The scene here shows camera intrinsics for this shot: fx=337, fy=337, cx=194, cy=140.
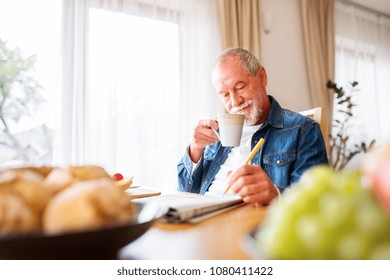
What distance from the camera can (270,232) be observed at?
0.29m

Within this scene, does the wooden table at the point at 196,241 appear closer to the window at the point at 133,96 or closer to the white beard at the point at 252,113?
the white beard at the point at 252,113

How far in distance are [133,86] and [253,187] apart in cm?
192

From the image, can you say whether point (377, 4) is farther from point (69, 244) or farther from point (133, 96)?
point (69, 244)

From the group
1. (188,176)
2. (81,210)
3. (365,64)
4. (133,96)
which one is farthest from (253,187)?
(365,64)

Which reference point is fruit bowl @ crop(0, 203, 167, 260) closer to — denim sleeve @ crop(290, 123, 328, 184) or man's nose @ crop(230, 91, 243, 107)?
denim sleeve @ crop(290, 123, 328, 184)

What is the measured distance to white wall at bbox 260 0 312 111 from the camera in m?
3.42

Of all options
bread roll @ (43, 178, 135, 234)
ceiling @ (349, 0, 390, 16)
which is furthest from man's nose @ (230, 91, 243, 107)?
ceiling @ (349, 0, 390, 16)

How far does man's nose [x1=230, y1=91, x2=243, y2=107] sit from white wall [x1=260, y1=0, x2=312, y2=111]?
73.4 inches

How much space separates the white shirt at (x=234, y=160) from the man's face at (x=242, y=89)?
52 millimetres

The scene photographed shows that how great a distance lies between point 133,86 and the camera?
254 centimetres

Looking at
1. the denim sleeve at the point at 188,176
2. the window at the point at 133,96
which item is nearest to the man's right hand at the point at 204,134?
the denim sleeve at the point at 188,176
